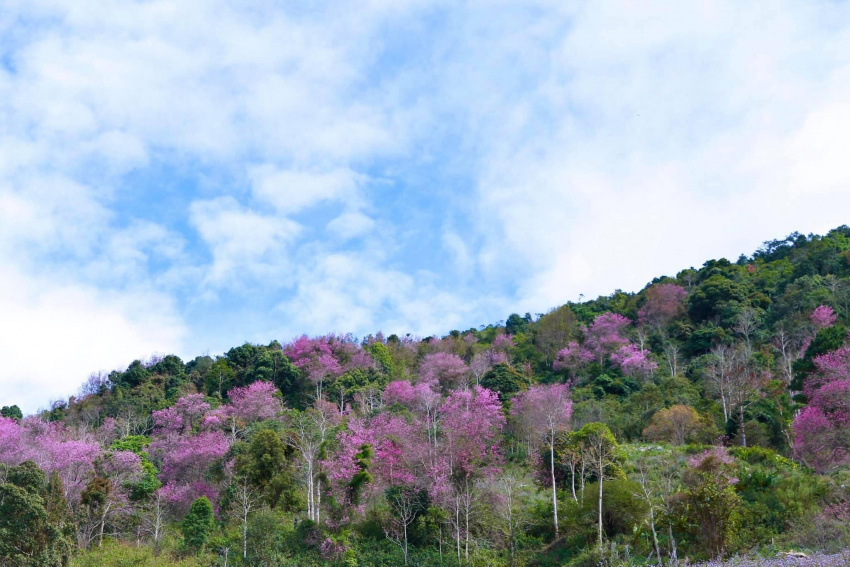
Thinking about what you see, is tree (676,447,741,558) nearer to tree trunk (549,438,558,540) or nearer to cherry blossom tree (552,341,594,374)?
tree trunk (549,438,558,540)

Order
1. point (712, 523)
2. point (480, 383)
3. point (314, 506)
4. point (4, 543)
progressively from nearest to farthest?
point (712, 523) → point (4, 543) → point (314, 506) → point (480, 383)

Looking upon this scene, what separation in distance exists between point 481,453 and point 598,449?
501 centimetres

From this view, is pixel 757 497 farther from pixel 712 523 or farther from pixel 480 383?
pixel 480 383

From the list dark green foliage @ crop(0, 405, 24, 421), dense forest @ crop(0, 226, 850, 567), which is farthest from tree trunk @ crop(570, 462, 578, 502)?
dark green foliage @ crop(0, 405, 24, 421)

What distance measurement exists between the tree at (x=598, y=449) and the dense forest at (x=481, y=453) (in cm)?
10

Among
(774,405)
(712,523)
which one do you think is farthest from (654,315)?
(712,523)

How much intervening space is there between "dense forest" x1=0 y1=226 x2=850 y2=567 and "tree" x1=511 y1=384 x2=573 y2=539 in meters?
0.20

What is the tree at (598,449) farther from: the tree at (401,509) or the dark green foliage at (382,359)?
the dark green foliage at (382,359)

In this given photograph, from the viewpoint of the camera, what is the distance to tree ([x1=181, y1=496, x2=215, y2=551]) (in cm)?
2334

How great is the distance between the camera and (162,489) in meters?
28.9

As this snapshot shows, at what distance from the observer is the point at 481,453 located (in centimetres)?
2627

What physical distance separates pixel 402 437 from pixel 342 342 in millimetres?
23716

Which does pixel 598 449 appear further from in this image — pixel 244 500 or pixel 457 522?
pixel 244 500

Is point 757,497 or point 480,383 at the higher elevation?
point 480,383
